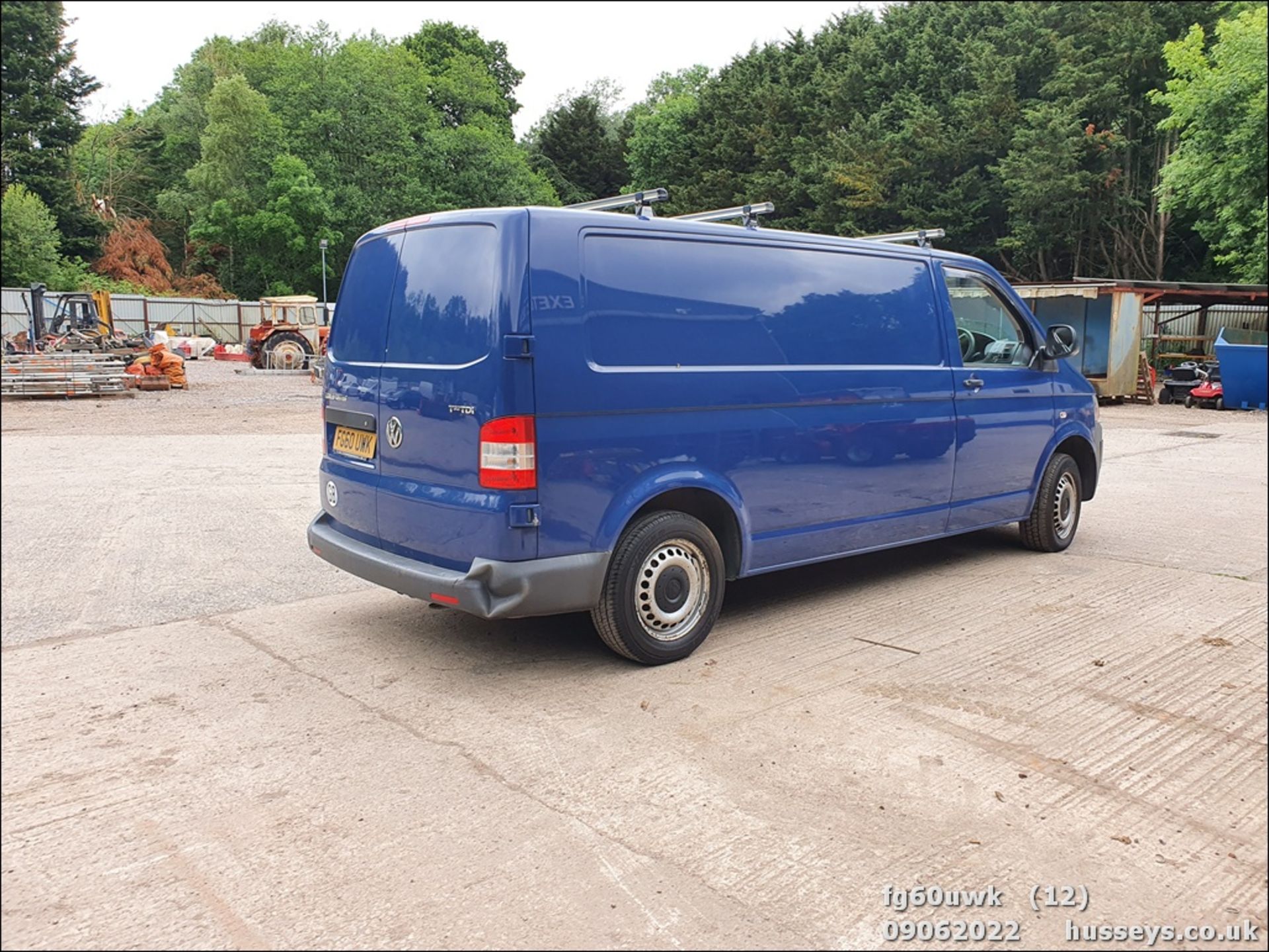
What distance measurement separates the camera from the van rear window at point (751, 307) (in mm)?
4711

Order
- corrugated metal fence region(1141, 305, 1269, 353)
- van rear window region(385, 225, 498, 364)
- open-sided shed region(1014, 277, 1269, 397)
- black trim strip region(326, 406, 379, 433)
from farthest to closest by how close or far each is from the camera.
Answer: corrugated metal fence region(1141, 305, 1269, 353) < open-sided shed region(1014, 277, 1269, 397) < black trim strip region(326, 406, 379, 433) < van rear window region(385, 225, 498, 364)

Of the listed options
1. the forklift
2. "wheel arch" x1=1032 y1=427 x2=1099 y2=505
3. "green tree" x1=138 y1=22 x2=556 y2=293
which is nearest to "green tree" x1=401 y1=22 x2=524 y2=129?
"green tree" x1=138 y1=22 x2=556 y2=293

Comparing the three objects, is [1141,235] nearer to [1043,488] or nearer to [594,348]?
[1043,488]

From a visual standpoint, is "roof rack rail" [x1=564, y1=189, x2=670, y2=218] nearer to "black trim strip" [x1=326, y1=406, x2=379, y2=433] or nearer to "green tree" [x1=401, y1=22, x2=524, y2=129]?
"black trim strip" [x1=326, y1=406, x2=379, y2=433]

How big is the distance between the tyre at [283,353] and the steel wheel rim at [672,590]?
105 ft

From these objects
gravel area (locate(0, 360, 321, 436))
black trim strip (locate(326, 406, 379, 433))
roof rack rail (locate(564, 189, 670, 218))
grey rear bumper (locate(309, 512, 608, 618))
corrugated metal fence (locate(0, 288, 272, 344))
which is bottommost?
gravel area (locate(0, 360, 321, 436))

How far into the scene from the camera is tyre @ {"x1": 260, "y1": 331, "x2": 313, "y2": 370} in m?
34.4

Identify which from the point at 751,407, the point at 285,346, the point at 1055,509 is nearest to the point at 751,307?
the point at 751,407

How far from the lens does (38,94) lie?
5.69ft

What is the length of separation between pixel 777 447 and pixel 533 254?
69.5 inches

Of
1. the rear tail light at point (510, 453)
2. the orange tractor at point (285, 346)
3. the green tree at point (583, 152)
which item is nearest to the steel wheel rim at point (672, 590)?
the rear tail light at point (510, 453)

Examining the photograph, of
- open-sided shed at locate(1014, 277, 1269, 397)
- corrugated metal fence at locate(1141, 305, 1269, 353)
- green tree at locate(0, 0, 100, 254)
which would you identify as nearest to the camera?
green tree at locate(0, 0, 100, 254)

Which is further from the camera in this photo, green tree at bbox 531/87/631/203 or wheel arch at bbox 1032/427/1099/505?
green tree at bbox 531/87/631/203

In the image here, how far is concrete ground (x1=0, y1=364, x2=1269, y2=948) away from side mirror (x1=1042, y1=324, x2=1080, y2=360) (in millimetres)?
1561
